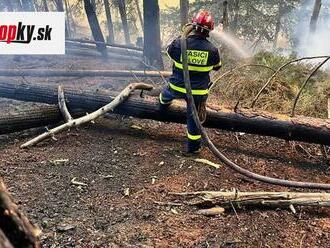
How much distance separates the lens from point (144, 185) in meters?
5.05

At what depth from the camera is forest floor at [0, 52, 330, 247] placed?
157 inches

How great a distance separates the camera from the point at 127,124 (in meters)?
7.27

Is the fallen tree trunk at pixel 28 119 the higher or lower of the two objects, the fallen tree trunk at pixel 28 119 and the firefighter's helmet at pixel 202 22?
the lower

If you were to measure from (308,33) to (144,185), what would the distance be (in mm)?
21188

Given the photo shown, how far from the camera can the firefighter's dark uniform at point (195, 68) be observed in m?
5.62

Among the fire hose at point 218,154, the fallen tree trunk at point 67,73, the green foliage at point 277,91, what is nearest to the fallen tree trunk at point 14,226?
the fire hose at point 218,154

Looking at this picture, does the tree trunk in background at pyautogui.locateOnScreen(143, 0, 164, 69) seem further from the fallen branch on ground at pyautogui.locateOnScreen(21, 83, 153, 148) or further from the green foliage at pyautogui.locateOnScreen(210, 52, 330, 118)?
the fallen branch on ground at pyautogui.locateOnScreen(21, 83, 153, 148)

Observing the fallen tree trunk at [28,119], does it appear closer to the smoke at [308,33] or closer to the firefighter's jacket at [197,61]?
the firefighter's jacket at [197,61]

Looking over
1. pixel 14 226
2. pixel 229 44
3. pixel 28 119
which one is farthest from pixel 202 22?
pixel 229 44

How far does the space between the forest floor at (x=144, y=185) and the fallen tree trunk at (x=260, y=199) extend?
9 centimetres

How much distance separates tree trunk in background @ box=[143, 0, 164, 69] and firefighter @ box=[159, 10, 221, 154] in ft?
19.0

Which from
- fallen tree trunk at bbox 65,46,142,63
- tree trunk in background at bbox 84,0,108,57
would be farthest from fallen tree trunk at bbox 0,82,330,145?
fallen tree trunk at bbox 65,46,142,63

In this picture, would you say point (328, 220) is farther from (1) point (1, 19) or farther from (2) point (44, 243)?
(1) point (1, 19)

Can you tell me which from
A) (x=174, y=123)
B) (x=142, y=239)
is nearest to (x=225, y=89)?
(x=174, y=123)
